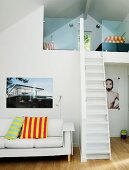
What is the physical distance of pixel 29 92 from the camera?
5.44 m

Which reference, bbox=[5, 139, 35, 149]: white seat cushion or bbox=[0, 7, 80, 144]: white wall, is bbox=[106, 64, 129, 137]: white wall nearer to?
bbox=[0, 7, 80, 144]: white wall

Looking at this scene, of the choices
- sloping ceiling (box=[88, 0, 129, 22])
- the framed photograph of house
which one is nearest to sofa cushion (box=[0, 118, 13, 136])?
the framed photograph of house

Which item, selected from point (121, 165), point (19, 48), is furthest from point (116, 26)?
point (121, 165)

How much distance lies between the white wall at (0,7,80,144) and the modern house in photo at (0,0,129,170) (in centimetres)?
3

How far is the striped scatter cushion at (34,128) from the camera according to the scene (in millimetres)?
4348

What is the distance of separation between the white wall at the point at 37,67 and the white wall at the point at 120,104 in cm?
159

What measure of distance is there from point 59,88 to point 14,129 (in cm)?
180

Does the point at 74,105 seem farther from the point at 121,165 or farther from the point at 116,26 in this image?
the point at 116,26

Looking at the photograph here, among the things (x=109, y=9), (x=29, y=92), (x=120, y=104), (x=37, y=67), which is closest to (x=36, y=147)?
(x=29, y=92)

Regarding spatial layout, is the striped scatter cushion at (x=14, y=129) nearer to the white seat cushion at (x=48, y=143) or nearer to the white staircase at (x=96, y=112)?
the white seat cushion at (x=48, y=143)

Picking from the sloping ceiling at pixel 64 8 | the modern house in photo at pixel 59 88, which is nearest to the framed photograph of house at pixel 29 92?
the modern house in photo at pixel 59 88

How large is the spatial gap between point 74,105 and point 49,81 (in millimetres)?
1056

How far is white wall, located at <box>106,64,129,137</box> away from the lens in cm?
Answer: 631

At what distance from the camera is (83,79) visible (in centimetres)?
469
